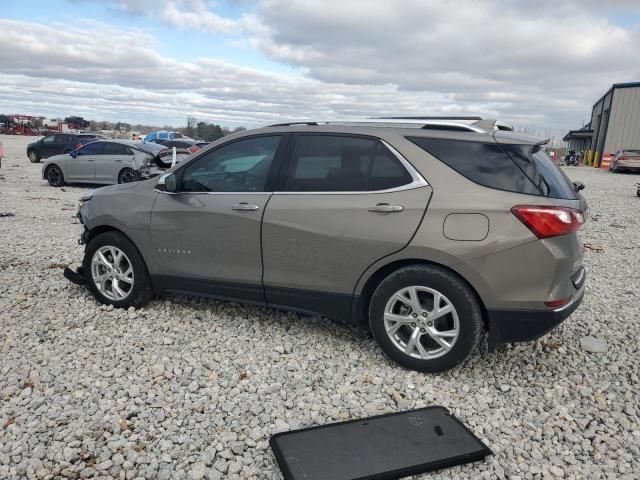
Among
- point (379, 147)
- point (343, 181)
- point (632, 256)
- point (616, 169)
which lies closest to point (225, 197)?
point (343, 181)

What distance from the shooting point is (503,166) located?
343 centimetres

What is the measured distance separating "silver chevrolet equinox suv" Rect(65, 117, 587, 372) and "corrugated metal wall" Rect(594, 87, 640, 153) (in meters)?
37.1

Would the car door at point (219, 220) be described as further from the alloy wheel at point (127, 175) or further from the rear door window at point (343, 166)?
the alloy wheel at point (127, 175)

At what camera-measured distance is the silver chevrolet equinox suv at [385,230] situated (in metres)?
3.32

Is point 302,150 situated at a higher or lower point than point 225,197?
higher

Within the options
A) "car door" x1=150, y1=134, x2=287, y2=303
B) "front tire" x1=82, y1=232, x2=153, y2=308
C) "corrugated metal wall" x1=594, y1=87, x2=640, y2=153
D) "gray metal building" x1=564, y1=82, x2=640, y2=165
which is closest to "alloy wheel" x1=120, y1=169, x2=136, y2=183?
"front tire" x1=82, y1=232, x2=153, y2=308

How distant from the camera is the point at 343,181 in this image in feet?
12.5

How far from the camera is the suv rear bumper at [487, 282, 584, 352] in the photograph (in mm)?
3338

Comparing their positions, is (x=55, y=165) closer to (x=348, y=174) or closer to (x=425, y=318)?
(x=348, y=174)

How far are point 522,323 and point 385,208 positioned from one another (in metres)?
1.18

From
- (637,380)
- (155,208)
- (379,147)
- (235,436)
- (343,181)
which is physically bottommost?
(235,436)

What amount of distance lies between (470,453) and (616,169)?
30.2m

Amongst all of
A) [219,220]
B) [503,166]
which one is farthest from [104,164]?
[503,166]

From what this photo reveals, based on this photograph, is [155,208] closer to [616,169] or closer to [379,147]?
[379,147]
